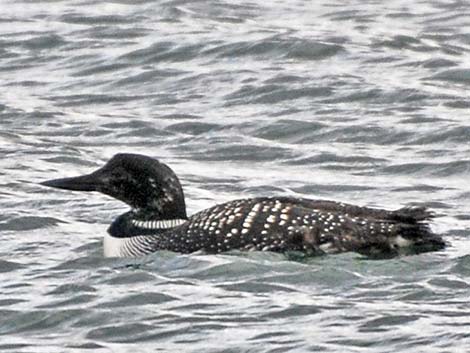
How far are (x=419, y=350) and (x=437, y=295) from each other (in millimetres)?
1158

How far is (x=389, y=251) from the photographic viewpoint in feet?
42.9

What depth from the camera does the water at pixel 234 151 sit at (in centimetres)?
1181

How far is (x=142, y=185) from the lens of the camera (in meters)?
13.6

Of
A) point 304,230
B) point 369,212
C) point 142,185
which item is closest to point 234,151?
point 142,185

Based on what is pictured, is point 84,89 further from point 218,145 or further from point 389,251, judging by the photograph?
point 389,251

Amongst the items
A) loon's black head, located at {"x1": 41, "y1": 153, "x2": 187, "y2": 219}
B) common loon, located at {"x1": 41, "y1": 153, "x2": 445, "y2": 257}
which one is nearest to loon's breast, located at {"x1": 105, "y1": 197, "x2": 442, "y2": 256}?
common loon, located at {"x1": 41, "y1": 153, "x2": 445, "y2": 257}

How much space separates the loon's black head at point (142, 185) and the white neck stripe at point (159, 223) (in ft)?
0.12

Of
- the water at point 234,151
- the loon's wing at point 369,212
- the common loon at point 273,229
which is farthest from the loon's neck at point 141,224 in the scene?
the loon's wing at point 369,212

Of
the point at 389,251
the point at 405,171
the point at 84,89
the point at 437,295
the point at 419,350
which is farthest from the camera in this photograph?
the point at 84,89

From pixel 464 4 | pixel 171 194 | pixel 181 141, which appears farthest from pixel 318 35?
pixel 171 194

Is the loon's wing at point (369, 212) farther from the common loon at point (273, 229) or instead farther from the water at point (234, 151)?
the water at point (234, 151)

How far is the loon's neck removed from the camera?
13.5 metres

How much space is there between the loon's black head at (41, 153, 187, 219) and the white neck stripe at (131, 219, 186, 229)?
1.5 inches

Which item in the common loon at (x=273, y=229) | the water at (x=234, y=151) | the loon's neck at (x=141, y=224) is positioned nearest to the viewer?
the water at (x=234, y=151)
